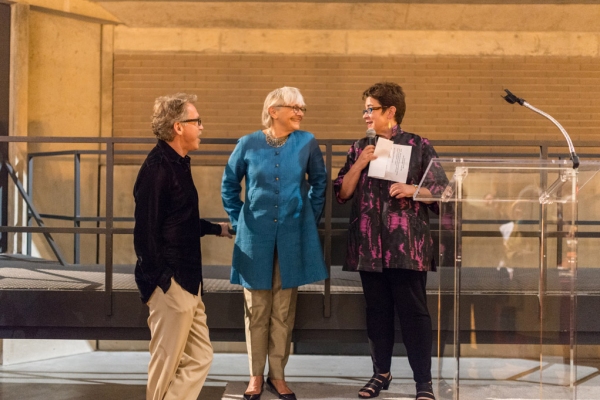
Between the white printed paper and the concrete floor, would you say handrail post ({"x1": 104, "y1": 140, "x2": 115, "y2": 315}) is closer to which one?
the concrete floor

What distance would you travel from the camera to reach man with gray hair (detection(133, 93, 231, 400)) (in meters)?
3.27

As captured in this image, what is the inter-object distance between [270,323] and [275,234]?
487 millimetres

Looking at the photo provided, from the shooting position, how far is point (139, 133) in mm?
8438

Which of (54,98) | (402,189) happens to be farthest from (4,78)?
(402,189)

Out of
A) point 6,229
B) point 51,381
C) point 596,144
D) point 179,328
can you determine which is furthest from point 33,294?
point 596,144

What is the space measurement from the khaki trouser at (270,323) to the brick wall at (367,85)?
182 inches

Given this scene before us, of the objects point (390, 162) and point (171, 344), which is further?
point (390, 162)

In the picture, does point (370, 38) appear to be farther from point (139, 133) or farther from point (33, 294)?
point (33, 294)

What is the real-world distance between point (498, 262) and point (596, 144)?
1718mm

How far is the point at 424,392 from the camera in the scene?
3.90m

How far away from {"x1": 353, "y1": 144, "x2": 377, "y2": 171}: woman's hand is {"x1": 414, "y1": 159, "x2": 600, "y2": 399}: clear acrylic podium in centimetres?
96

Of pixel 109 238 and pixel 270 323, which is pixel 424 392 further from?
pixel 109 238

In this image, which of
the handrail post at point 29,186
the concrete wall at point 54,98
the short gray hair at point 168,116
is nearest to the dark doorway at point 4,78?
the concrete wall at point 54,98

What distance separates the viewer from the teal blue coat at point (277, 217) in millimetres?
3887
